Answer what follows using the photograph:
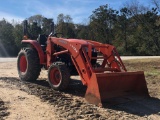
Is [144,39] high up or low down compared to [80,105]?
up

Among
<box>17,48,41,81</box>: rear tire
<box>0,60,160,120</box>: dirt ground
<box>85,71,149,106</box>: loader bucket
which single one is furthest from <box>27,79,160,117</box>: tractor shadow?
<box>17,48,41,81</box>: rear tire

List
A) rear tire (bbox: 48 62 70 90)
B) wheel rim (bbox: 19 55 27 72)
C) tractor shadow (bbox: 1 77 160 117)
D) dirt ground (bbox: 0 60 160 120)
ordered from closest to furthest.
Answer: dirt ground (bbox: 0 60 160 120)
tractor shadow (bbox: 1 77 160 117)
rear tire (bbox: 48 62 70 90)
wheel rim (bbox: 19 55 27 72)

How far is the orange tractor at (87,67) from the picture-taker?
704cm

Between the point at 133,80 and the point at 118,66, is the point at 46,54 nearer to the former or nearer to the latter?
the point at 118,66

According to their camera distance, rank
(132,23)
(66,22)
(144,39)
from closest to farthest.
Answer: (144,39), (132,23), (66,22)

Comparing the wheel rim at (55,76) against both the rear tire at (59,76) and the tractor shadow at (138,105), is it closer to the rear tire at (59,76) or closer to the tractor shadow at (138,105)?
the rear tire at (59,76)

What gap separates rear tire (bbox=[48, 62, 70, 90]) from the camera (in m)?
7.96

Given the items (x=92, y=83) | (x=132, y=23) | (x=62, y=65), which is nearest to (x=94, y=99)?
(x=92, y=83)

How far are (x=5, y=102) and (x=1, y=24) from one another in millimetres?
48609

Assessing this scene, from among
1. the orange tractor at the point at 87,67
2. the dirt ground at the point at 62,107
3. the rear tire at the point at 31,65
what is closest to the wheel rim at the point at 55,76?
the orange tractor at the point at 87,67

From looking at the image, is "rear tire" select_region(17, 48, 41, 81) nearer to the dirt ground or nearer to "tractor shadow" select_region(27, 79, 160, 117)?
the dirt ground

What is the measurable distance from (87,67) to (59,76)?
3.94 feet

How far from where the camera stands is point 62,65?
8094mm

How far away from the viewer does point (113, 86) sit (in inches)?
290
